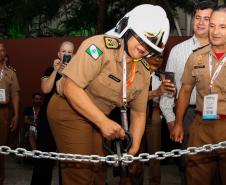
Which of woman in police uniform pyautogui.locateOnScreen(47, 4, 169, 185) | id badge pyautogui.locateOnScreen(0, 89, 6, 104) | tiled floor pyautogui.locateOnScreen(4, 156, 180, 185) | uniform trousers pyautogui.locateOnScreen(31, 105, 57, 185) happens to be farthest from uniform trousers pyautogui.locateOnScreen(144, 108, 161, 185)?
woman in police uniform pyautogui.locateOnScreen(47, 4, 169, 185)

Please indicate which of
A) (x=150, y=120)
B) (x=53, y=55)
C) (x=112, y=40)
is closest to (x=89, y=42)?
(x=112, y=40)

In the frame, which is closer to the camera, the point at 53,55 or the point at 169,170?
the point at 169,170

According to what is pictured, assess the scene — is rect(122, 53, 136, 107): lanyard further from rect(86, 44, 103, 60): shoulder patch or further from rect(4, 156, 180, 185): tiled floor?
rect(4, 156, 180, 185): tiled floor

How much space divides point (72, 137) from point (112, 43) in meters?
0.70

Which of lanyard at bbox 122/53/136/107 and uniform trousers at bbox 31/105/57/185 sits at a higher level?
lanyard at bbox 122/53/136/107

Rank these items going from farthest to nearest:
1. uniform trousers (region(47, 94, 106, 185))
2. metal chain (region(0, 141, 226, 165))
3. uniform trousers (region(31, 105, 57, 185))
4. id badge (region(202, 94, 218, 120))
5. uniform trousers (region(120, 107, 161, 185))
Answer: uniform trousers (region(120, 107, 161, 185)), uniform trousers (region(31, 105, 57, 185)), id badge (region(202, 94, 218, 120)), uniform trousers (region(47, 94, 106, 185)), metal chain (region(0, 141, 226, 165))

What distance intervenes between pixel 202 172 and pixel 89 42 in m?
1.51

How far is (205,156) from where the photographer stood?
3926 mm

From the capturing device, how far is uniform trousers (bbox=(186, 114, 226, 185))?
381 centimetres

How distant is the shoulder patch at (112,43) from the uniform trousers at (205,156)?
112 centimetres

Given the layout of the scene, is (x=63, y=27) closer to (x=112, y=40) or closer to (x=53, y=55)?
(x=53, y=55)

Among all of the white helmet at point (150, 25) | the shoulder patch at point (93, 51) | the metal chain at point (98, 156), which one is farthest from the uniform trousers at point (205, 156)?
the shoulder patch at point (93, 51)

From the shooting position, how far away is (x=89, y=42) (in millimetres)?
3125

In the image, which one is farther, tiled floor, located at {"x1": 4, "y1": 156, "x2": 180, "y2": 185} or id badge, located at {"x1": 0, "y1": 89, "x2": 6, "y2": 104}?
tiled floor, located at {"x1": 4, "y1": 156, "x2": 180, "y2": 185}
